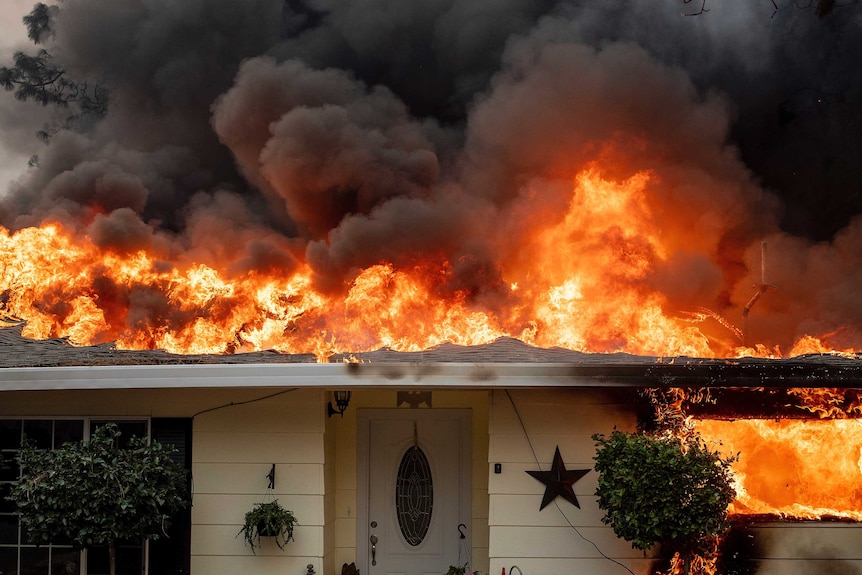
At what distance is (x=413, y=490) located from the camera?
31.4 feet

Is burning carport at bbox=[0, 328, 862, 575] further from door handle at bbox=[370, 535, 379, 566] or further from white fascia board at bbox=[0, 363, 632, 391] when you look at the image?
door handle at bbox=[370, 535, 379, 566]

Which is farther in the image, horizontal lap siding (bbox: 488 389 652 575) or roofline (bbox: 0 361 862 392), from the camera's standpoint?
horizontal lap siding (bbox: 488 389 652 575)

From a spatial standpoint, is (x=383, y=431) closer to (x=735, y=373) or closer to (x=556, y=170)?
(x=735, y=373)

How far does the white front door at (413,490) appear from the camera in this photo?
31.1ft

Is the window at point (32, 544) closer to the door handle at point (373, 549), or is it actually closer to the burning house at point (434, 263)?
the burning house at point (434, 263)

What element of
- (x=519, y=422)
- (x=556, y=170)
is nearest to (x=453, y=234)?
(x=556, y=170)

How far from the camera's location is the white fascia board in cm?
775

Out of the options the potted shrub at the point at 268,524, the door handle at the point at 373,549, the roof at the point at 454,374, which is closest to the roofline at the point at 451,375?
the roof at the point at 454,374

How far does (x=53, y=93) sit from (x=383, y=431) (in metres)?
17.9

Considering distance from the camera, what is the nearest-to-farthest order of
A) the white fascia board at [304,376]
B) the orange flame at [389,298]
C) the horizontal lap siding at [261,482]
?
1. the white fascia board at [304,376]
2. the horizontal lap siding at [261,482]
3. the orange flame at [389,298]

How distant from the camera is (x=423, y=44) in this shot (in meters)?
20.7

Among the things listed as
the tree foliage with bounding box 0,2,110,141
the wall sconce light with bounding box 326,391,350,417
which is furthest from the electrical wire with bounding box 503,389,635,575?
the tree foliage with bounding box 0,2,110,141

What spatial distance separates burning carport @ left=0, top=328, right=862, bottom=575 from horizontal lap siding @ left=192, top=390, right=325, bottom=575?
0.05 ft

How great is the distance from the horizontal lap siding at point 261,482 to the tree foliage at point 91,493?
2.24ft
